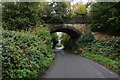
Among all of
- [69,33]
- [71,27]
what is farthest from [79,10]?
[69,33]

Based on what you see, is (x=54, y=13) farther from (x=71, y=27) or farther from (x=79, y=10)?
(x=79, y=10)

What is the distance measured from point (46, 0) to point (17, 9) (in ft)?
23.2

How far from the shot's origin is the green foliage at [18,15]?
9844 mm

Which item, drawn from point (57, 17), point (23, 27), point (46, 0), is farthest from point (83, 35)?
point (23, 27)

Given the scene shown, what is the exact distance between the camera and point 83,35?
15570 mm

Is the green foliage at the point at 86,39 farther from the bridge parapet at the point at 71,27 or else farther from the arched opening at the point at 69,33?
the arched opening at the point at 69,33

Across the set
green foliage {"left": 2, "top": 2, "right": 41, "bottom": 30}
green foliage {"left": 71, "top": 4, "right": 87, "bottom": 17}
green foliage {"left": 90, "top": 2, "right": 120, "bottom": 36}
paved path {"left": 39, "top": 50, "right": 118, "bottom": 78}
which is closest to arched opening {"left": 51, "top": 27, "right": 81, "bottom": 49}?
green foliage {"left": 71, "top": 4, "right": 87, "bottom": 17}

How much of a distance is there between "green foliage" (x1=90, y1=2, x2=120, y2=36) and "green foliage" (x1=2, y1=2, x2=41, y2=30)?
6.92m

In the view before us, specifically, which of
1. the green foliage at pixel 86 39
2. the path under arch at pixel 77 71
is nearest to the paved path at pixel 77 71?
the path under arch at pixel 77 71

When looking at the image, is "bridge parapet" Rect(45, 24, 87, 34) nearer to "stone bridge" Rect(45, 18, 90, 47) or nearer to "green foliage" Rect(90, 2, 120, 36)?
"stone bridge" Rect(45, 18, 90, 47)

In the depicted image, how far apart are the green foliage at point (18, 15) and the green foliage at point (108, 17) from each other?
6.92 metres

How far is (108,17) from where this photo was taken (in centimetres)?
1144

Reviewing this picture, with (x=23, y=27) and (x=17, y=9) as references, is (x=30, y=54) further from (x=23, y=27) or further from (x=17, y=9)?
(x=17, y=9)

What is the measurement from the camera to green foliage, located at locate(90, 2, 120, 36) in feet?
32.7
